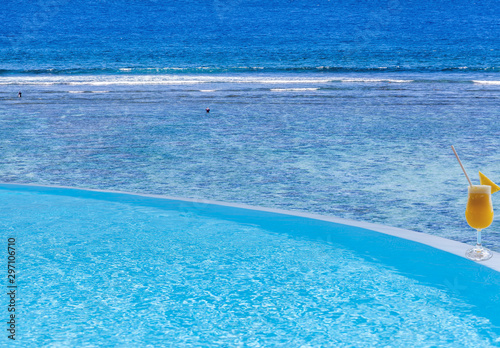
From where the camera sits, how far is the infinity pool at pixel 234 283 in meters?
3.38

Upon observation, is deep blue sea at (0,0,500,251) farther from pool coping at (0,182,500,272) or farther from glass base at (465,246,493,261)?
glass base at (465,246,493,261)

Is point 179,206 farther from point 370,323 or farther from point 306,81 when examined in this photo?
point 306,81

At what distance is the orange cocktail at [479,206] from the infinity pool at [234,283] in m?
0.40

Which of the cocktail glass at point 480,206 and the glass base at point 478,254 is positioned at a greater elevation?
the cocktail glass at point 480,206

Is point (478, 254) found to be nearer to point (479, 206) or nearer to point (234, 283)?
point (479, 206)

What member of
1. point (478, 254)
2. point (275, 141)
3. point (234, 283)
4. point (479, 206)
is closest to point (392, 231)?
point (478, 254)

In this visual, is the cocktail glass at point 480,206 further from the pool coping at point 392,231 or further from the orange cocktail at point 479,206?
the pool coping at point 392,231

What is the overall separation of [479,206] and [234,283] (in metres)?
1.61

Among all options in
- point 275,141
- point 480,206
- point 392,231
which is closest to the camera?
point 480,206

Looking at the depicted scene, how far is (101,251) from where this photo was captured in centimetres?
477

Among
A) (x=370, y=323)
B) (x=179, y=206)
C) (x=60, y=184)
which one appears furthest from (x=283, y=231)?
(x=60, y=184)

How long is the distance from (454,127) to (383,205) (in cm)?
654

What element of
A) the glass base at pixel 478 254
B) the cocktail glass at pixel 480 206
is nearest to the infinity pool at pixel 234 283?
the glass base at pixel 478 254

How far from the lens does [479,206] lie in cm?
393
